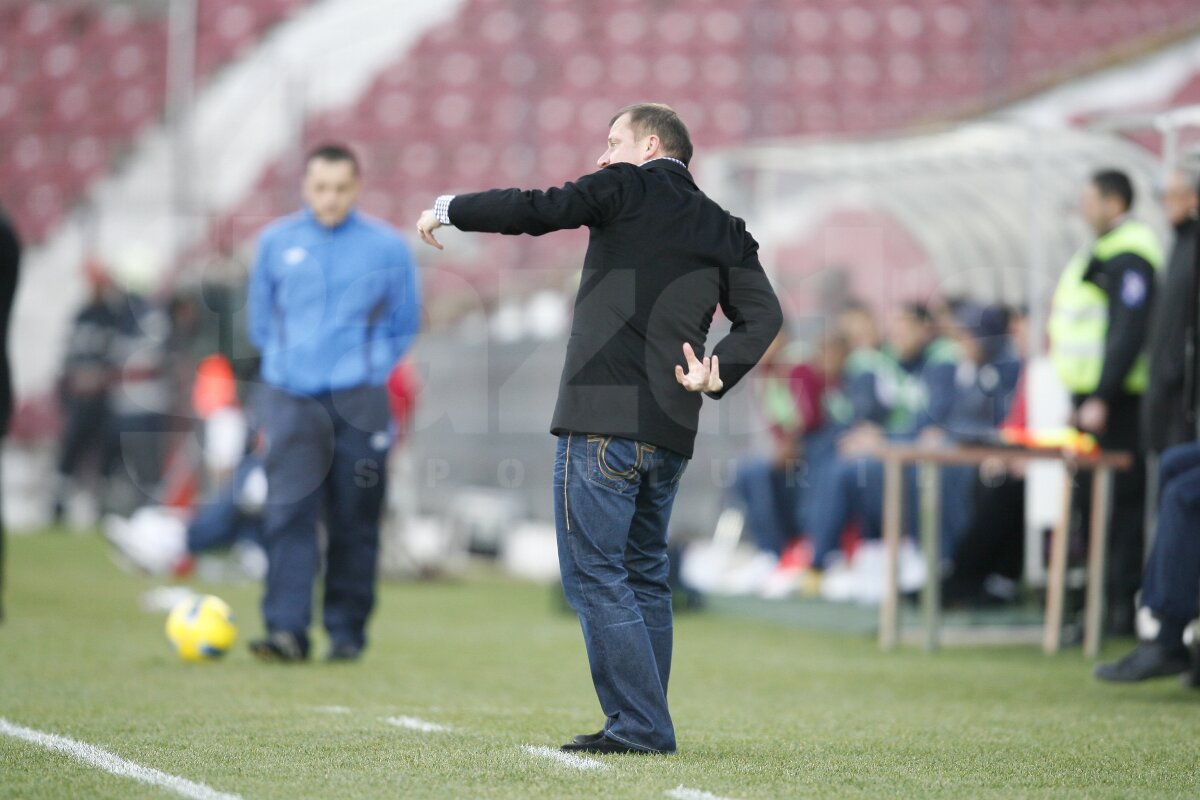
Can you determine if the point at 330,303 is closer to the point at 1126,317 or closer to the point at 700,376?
the point at 700,376

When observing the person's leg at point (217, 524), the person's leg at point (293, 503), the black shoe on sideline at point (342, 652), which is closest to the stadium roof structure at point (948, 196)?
the person's leg at point (217, 524)

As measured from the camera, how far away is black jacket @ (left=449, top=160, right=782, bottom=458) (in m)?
4.72

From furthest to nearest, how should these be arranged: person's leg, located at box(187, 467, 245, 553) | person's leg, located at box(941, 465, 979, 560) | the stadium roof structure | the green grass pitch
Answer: person's leg, located at box(187, 467, 245, 553)
the stadium roof structure
person's leg, located at box(941, 465, 979, 560)
the green grass pitch

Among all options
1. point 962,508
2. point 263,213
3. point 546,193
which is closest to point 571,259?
point 263,213

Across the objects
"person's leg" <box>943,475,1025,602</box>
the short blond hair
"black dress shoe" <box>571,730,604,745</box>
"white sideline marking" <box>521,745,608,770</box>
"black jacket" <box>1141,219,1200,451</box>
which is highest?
the short blond hair

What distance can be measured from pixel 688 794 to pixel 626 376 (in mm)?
1217

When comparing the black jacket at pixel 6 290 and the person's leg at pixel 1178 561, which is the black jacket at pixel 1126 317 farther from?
the black jacket at pixel 6 290

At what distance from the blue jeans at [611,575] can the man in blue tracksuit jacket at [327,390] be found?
2672mm

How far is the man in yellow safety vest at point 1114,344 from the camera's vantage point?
27.0 feet

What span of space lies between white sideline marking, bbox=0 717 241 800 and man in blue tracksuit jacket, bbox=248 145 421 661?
212cm

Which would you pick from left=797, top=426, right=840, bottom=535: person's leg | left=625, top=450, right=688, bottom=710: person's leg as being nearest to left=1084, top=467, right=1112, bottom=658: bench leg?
left=797, top=426, right=840, bottom=535: person's leg

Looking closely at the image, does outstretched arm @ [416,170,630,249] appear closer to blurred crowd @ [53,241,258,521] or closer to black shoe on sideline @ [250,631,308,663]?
black shoe on sideline @ [250,631,308,663]

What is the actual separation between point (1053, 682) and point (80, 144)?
648 inches

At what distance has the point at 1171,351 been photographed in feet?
25.0
